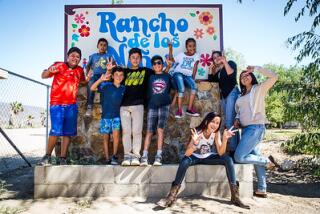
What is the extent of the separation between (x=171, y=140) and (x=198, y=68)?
1577mm

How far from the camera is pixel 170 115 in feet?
19.9

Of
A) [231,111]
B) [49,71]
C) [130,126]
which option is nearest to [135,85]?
[130,126]

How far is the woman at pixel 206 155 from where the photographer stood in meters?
4.51

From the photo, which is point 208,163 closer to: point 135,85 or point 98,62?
point 135,85

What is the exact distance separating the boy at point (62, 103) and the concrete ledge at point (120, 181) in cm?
37

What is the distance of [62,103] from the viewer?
16.9 ft

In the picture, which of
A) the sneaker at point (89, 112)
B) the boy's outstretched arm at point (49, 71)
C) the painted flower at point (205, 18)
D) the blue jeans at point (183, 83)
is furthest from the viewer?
the painted flower at point (205, 18)

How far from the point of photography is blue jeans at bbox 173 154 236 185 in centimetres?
455

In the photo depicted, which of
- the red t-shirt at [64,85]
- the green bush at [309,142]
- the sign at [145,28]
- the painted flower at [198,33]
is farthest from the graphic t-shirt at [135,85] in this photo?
the green bush at [309,142]

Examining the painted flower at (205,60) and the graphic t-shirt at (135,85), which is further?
the painted flower at (205,60)

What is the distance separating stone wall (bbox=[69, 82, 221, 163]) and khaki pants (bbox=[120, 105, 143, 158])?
853 mm

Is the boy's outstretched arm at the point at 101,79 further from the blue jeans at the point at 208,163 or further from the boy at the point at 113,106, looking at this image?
the blue jeans at the point at 208,163

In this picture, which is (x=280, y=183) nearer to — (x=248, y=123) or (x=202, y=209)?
(x=248, y=123)

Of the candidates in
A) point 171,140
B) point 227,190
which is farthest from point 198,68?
point 227,190
